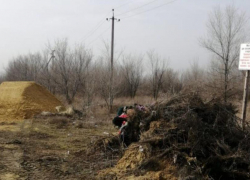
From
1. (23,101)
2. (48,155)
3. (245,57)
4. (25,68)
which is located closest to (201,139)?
(245,57)

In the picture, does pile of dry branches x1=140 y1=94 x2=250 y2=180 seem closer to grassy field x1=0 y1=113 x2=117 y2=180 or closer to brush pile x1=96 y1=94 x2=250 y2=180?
brush pile x1=96 y1=94 x2=250 y2=180

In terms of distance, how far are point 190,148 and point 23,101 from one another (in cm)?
1285

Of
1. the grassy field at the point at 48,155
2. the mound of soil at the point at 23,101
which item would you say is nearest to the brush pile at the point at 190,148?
the grassy field at the point at 48,155

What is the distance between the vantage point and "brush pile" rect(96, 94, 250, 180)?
4.72 metres

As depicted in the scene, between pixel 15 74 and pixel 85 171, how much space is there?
142ft

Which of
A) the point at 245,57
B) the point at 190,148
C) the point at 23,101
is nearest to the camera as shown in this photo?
the point at 190,148

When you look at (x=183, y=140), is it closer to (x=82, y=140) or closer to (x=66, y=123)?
(x=82, y=140)

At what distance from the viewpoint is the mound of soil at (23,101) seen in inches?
579

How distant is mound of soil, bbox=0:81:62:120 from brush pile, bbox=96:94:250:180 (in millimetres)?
10477

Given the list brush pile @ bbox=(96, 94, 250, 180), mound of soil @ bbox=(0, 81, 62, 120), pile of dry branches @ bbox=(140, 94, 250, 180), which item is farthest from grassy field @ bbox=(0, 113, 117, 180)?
mound of soil @ bbox=(0, 81, 62, 120)

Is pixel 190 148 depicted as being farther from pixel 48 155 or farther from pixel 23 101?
pixel 23 101

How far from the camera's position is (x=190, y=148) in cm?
507

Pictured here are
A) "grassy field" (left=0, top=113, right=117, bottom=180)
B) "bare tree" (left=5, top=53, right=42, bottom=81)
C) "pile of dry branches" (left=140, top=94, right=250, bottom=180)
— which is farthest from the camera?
"bare tree" (left=5, top=53, right=42, bottom=81)

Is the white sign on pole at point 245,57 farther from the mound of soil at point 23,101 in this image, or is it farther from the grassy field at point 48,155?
the mound of soil at point 23,101
